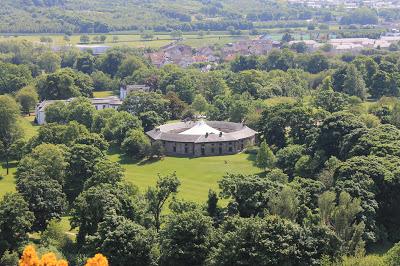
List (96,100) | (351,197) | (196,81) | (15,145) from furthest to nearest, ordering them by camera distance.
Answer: (196,81) < (96,100) < (15,145) < (351,197)

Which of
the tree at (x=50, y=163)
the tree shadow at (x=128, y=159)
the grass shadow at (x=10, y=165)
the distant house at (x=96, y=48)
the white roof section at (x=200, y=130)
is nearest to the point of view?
the tree at (x=50, y=163)

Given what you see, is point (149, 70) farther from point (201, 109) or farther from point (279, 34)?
point (279, 34)

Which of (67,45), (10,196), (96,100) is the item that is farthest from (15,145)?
(67,45)

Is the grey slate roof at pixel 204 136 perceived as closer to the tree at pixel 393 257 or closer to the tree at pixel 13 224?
the tree at pixel 13 224

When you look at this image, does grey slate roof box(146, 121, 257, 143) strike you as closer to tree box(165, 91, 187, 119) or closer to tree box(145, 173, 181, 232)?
tree box(165, 91, 187, 119)

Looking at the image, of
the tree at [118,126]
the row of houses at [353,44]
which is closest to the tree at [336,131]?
the tree at [118,126]
